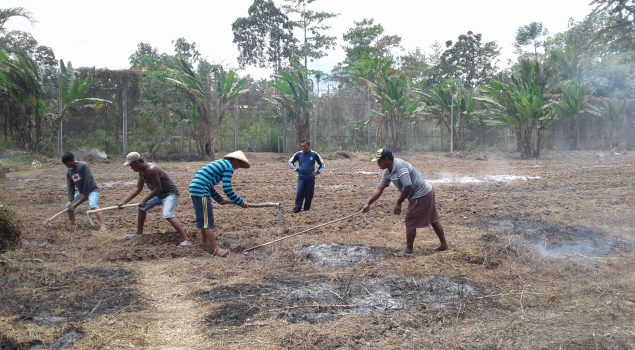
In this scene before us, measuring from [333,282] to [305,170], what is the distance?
4.17 metres

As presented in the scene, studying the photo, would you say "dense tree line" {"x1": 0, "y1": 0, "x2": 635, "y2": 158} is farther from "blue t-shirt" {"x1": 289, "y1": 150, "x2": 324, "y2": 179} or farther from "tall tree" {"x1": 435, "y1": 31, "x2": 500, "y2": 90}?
"blue t-shirt" {"x1": 289, "y1": 150, "x2": 324, "y2": 179}

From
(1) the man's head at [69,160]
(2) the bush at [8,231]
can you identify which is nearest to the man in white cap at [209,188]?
(2) the bush at [8,231]

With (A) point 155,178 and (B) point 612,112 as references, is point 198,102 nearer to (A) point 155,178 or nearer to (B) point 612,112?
(A) point 155,178

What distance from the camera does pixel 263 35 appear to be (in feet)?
100

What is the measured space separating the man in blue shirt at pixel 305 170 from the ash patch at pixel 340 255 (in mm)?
2717

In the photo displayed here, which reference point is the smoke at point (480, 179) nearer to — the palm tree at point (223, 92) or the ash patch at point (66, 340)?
the palm tree at point (223, 92)

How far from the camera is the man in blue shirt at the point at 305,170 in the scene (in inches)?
365

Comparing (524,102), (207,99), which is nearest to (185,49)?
(207,99)

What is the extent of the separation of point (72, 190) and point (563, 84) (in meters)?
22.7

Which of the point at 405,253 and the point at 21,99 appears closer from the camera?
the point at 405,253

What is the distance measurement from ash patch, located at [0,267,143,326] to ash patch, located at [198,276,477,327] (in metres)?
0.82

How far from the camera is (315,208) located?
384 inches

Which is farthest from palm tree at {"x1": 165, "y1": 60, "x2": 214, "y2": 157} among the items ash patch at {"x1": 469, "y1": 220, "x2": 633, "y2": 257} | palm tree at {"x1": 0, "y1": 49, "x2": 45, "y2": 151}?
ash patch at {"x1": 469, "y1": 220, "x2": 633, "y2": 257}

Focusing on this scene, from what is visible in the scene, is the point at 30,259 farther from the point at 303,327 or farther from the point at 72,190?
the point at 303,327
